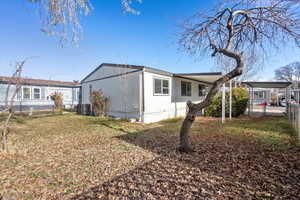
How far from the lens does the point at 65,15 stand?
2.94 meters

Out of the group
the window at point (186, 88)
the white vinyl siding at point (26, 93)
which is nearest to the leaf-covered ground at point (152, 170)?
the window at point (186, 88)

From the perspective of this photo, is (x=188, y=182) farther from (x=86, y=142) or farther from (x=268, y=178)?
(x=86, y=142)

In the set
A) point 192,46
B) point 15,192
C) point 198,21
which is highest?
point 198,21

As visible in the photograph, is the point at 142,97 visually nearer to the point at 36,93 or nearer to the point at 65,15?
the point at 65,15

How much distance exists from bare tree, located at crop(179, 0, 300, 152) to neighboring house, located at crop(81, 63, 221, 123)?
12.7 feet

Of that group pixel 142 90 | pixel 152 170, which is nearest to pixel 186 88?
pixel 142 90

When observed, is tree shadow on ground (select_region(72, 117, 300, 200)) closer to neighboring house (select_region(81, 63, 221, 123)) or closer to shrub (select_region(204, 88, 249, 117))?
neighboring house (select_region(81, 63, 221, 123))

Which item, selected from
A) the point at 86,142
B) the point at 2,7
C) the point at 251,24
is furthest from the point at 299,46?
the point at 2,7

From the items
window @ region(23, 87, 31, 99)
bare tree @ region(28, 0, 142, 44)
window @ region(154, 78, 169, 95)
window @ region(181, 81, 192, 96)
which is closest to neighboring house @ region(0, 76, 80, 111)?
window @ region(23, 87, 31, 99)

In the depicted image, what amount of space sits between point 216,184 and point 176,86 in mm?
9337

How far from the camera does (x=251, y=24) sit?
436 cm

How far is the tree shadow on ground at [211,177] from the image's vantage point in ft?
7.43

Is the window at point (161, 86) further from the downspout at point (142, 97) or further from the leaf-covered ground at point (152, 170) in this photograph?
the leaf-covered ground at point (152, 170)

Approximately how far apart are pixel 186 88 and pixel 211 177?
10.4m
